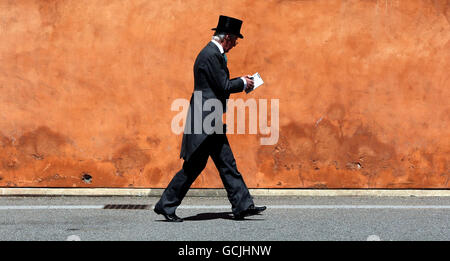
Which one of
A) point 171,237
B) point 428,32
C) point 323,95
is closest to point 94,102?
point 323,95

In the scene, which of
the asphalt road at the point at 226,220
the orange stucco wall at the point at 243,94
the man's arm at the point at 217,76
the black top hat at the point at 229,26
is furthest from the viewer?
the orange stucco wall at the point at 243,94

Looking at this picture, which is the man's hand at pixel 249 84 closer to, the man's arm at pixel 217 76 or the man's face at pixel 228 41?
the man's arm at pixel 217 76

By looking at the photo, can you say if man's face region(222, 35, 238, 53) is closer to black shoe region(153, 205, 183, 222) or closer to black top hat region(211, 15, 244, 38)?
black top hat region(211, 15, 244, 38)

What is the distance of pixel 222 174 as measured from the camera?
799 centimetres

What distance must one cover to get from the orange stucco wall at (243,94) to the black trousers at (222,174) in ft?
7.26

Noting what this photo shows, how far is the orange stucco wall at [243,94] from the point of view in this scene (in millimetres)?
10086

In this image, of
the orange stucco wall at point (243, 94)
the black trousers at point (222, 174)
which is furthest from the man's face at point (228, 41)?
the orange stucco wall at point (243, 94)

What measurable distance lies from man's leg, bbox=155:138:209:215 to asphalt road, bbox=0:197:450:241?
0.60 feet

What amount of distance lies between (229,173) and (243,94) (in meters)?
2.38

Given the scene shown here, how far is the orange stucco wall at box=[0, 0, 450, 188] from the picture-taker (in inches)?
397

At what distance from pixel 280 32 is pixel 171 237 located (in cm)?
395

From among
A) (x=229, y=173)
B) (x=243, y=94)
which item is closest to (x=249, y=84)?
(x=229, y=173)

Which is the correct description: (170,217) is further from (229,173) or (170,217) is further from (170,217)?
(229,173)

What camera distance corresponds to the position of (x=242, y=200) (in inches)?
314
